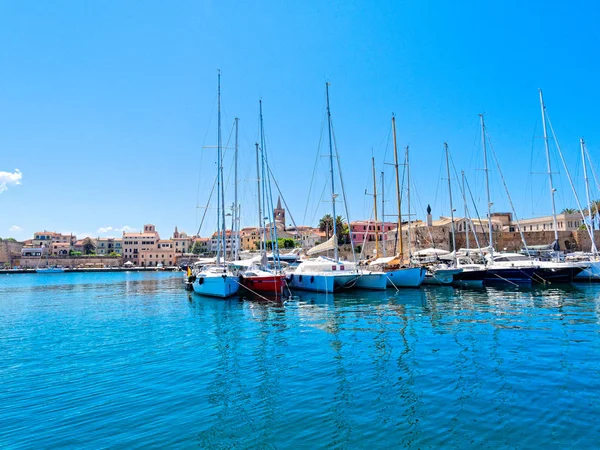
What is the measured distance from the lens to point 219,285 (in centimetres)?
2664

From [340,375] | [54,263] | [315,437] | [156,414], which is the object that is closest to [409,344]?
[340,375]

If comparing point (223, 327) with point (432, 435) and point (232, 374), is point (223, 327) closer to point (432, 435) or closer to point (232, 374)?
point (232, 374)

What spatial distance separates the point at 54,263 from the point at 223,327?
114837mm

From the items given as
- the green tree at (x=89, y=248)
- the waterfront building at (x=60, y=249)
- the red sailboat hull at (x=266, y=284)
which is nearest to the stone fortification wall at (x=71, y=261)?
the waterfront building at (x=60, y=249)

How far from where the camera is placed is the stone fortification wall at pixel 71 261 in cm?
11056

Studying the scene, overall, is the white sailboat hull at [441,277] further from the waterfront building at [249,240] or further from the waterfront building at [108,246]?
the waterfront building at [108,246]

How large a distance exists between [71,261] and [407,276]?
109979 mm

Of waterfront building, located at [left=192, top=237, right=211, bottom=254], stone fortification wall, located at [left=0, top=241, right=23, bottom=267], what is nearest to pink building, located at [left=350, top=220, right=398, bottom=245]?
waterfront building, located at [left=192, top=237, right=211, bottom=254]

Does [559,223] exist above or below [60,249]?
above

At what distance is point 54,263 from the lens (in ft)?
362

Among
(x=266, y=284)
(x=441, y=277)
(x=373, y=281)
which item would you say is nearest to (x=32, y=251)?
(x=266, y=284)

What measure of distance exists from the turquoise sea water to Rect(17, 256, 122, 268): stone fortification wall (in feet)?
340

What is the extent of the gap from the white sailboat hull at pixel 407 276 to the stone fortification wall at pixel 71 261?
102 meters

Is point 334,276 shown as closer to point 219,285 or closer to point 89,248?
point 219,285
